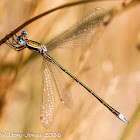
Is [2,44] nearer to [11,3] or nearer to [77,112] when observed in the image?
[11,3]

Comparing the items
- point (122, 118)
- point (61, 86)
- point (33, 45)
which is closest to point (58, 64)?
point (61, 86)

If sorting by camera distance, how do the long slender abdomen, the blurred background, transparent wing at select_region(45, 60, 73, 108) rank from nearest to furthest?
the blurred background, the long slender abdomen, transparent wing at select_region(45, 60, 73, 108)

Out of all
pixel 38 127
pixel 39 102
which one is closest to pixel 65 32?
pixel 39 102

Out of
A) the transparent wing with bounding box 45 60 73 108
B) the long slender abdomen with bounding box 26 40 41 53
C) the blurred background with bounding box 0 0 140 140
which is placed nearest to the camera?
the blurred background with bounding box 0 0 140 140

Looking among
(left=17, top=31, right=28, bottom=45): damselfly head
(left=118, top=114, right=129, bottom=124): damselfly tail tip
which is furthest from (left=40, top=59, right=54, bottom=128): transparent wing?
(left=118, top=114, right=129, bottom=124): damselfly tail tip

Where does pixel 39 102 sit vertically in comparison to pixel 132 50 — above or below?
below

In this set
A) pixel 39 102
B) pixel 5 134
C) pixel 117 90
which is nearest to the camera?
pixel 5 134

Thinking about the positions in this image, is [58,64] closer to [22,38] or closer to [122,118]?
[22,38]

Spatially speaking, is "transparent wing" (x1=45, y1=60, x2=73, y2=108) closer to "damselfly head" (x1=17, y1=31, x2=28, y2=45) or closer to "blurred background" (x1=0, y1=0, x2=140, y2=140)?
"blurred background" (x1=0, y1=0, x2=140, y2=140)
